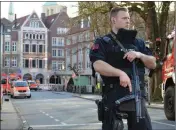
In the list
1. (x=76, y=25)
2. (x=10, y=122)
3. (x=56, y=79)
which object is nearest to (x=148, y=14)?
(x=76, y=25)

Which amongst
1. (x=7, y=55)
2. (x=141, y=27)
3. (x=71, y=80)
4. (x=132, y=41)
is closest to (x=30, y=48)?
(x=7, y=55)

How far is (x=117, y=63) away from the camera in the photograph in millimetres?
3865

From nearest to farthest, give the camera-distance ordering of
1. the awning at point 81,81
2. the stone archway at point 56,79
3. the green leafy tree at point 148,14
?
the stone archway at point 56,79 → the awning at point 81,81 → the green leafy tree at point 148,14

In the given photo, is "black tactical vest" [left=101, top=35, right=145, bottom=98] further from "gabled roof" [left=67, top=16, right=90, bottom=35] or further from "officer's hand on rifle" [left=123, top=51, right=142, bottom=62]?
"gabled roof" [left=67, top=16, right=90, bottom=35]

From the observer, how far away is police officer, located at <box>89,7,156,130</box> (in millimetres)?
3785

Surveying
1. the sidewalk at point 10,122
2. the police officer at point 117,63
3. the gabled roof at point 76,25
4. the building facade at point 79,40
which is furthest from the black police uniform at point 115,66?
the gabled roof at point 76,25

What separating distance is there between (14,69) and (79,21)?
43.4 feet

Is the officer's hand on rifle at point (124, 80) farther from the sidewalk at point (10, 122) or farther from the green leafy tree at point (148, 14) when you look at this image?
the green leafy tree at point (148, 14)

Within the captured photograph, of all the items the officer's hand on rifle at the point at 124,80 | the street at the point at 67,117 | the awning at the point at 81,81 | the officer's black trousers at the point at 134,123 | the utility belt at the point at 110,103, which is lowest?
the street at the point at 67,117

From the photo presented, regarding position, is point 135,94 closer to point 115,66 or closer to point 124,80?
point 124,80

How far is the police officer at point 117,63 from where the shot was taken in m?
3.79

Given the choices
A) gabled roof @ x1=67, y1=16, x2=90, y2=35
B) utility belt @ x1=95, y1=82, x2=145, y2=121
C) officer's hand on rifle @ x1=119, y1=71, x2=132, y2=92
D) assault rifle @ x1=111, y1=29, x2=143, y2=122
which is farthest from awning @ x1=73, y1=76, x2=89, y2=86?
officer's hand on rifle @ x1=119, y1=71, x2=132, y2=92

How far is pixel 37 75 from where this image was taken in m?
21.3

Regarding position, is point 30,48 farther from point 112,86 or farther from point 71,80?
point 112,86
